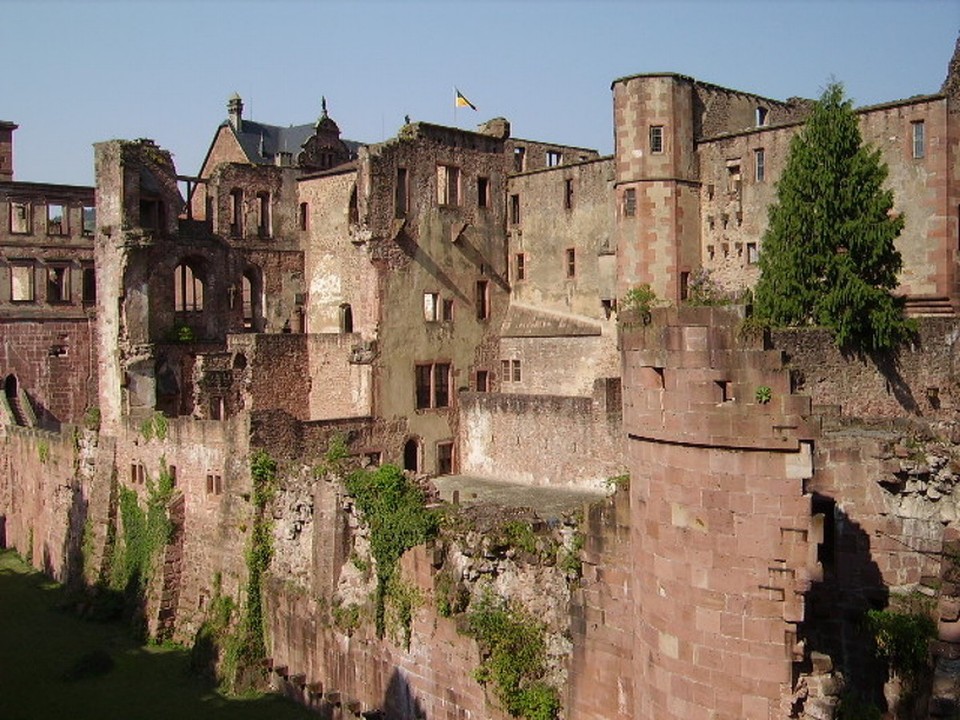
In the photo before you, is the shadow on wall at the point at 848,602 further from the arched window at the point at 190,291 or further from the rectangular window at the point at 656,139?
the arched window at the point at 190,291

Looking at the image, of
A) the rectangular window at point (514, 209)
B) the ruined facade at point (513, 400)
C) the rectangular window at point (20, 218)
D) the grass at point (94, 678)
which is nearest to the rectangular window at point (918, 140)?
the ruined facade at point (513, 400)

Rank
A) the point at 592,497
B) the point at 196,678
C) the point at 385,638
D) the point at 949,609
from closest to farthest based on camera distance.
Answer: the point at 949,609 → the point at 385,638 → the point at 196,678 → the point at 592,497

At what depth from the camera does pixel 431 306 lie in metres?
36.2

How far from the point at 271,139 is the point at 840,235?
3597 centimetres

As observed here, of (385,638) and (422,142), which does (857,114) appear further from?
(385,638)

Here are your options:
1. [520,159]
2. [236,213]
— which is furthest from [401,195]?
[236,213]

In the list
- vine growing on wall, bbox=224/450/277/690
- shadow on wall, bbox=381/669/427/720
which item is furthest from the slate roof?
shadow on wall, bbox=381/669/427/720

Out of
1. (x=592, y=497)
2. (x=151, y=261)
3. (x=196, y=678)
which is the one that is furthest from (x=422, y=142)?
(x=196, y=678)

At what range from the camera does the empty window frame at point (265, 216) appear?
38.7 m

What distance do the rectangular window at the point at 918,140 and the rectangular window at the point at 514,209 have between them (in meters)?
13.6

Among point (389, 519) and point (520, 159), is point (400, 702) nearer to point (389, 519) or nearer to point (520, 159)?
point (389, 519)

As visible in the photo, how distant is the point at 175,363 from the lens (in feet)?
119

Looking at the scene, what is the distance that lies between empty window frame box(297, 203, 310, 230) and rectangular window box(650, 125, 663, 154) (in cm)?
1239

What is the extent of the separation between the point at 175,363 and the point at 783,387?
28.0 metres
